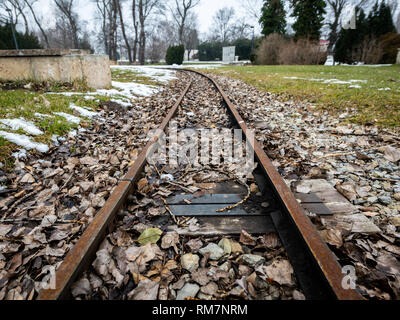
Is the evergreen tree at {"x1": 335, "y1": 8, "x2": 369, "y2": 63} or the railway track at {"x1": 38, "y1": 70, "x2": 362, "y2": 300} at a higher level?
the evergreen tree at {"x1": 335, "y1": 8, "x2": 369, "y2": 63}

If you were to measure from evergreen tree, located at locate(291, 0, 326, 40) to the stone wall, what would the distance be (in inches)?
1063

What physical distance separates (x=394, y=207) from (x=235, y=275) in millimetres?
1430

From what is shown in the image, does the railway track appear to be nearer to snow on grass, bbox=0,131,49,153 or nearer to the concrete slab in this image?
snow on grass, bbox=0,131,49,153

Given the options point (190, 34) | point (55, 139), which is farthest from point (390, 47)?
point (190, 34)

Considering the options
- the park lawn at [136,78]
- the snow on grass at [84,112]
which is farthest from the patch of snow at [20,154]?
the park lawn at [136,78]

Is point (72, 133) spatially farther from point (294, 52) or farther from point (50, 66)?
point (294, 52)

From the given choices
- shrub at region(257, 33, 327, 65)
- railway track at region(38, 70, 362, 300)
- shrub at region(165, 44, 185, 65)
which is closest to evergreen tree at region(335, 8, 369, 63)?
shrub at region(257, 33, 327, 65)

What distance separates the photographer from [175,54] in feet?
99.8

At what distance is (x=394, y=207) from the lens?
69.7 inches

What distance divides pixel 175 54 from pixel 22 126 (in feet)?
100

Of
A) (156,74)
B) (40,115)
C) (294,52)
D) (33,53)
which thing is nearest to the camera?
(40,115)

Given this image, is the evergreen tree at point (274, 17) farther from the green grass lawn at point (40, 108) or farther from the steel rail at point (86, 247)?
the steel rail at point (86, 247)

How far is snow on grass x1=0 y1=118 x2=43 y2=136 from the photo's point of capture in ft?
10.0
